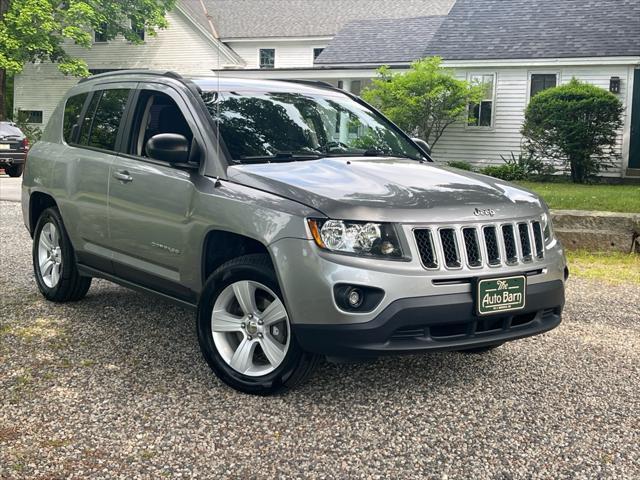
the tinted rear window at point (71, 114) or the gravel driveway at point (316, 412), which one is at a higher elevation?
the tinted rear window at point (71, 114)

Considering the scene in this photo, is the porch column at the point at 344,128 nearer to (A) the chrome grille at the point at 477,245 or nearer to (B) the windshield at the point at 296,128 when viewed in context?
(B) the windshield at the point at 296,128

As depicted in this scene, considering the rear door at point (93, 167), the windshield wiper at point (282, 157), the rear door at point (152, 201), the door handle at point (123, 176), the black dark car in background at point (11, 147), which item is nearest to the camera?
the windshield wiper at point (282, 157)

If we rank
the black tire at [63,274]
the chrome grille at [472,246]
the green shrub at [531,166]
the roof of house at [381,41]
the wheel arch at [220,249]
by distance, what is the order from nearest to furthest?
1. the chrome grille at [472,246]
2. the wheel arch at [220,249]
3. the black tire at [63,274]
4. the green shrub at [531,166]
5. the roof of house at [381,41]

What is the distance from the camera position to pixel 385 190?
4184 mm

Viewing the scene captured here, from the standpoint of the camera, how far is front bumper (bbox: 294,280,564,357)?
3809mm

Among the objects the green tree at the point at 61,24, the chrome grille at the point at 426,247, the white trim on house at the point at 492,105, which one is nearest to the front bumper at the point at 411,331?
the chrome grille at the point at 426,247

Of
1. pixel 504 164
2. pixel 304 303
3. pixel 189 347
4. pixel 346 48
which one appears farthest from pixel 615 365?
pixel 346 48

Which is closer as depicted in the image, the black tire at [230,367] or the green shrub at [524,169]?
the black tire at [230,367]

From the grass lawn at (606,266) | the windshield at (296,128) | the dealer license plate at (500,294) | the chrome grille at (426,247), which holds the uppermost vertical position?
the windshield at (296,128)

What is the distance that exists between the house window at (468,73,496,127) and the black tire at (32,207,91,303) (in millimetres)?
18336

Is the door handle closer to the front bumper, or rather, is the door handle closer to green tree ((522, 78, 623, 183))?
the front bumper

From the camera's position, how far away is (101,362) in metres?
4.84

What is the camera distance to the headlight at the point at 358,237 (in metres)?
3.88

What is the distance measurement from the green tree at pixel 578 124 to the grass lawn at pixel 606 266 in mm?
11066
